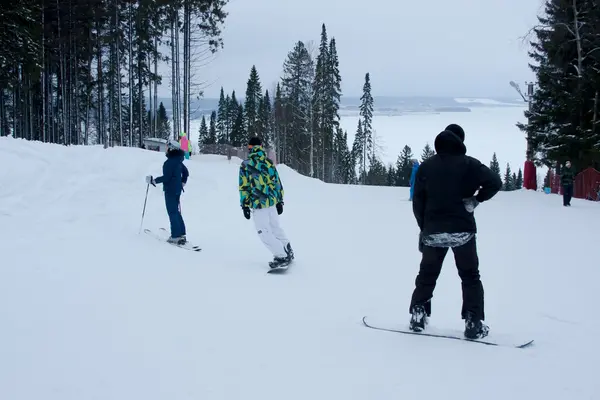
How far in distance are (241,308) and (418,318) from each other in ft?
6.03

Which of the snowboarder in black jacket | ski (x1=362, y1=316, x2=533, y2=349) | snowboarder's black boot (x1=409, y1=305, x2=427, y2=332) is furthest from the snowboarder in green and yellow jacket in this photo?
the snowboarder in black jacket

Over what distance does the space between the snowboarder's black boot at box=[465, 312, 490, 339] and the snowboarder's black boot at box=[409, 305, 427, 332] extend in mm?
392

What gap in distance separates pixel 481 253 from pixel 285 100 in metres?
46.0

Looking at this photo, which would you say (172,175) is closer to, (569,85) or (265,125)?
(569,85)

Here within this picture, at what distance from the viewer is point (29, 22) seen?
2136cm

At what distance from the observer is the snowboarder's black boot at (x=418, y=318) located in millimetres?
4574

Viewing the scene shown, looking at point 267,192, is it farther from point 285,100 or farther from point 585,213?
point 285,100

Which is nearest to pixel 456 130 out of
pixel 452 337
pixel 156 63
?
pixel 452 337

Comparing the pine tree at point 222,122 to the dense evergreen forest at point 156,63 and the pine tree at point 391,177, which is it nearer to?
the pine tree at point 391,177

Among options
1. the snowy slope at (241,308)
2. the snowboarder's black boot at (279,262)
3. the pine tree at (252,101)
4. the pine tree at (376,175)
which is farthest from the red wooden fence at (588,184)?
the pine tree at (376,175)

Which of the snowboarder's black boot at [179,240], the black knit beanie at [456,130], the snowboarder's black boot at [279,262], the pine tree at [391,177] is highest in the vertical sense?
the black knit beanie at [456,130]

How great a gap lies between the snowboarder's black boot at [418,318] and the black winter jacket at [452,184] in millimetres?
721

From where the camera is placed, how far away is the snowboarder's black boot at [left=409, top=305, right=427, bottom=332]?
457 cm

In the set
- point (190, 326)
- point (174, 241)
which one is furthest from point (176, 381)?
point (174, 241)
